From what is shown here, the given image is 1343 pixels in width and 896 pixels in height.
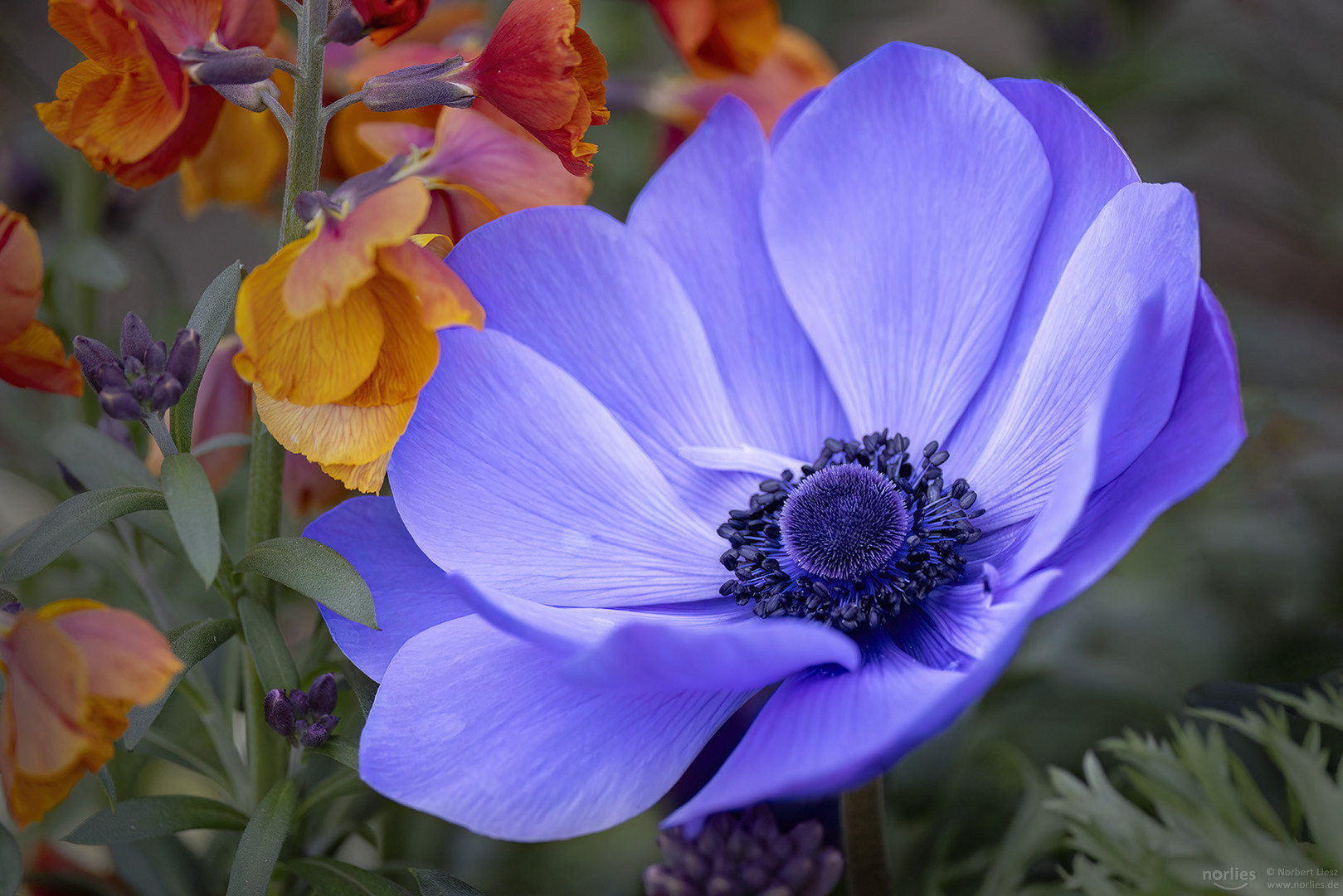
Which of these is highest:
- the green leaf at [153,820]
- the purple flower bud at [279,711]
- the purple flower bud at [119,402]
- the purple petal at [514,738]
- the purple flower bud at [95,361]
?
the purple flower bud at [95,361]

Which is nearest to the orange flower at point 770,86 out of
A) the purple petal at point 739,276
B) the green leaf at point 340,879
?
the purple petal at point 739,276

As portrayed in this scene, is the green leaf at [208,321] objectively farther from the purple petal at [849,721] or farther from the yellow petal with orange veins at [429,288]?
the purple petal at [849,721]

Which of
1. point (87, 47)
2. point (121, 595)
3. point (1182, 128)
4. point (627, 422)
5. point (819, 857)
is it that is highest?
point (1182, 128)

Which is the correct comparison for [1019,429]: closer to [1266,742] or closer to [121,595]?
[1266,742]

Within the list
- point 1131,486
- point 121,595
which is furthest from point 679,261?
point 121,595

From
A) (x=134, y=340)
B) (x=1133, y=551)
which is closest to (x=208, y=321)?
(x=134, y=340)

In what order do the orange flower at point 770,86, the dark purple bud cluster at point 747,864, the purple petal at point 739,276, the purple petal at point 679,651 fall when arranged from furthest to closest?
the orange flower at point 770,86
the purple petal at point 739,276
the dark purple bud cluster at point 747,864
the purple petal at point 679,651

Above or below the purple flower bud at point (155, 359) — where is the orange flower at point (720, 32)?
above
